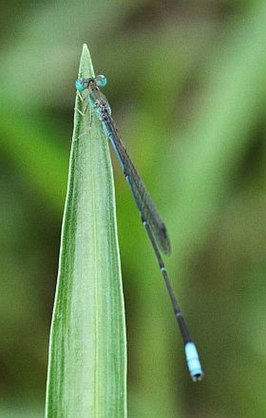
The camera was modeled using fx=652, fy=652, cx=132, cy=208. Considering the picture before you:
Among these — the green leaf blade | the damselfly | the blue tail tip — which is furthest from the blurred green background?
the green leaf blade

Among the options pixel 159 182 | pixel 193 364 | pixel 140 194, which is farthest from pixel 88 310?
pixel 159 182

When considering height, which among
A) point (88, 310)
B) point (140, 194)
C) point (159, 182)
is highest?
point (159, 182)

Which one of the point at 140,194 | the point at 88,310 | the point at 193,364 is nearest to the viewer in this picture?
the point at 88,310

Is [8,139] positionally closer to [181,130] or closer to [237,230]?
[181,130]

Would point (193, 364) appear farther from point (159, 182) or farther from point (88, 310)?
point (159, 182)

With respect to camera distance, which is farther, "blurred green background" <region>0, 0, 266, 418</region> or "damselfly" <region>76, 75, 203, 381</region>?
"blurred green background" <region>0, 0, 266, 418</region>

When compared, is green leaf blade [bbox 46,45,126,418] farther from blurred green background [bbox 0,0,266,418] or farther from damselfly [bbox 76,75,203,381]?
blurred green background [bbox 0,0,266,418]

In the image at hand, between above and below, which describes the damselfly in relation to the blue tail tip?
above
